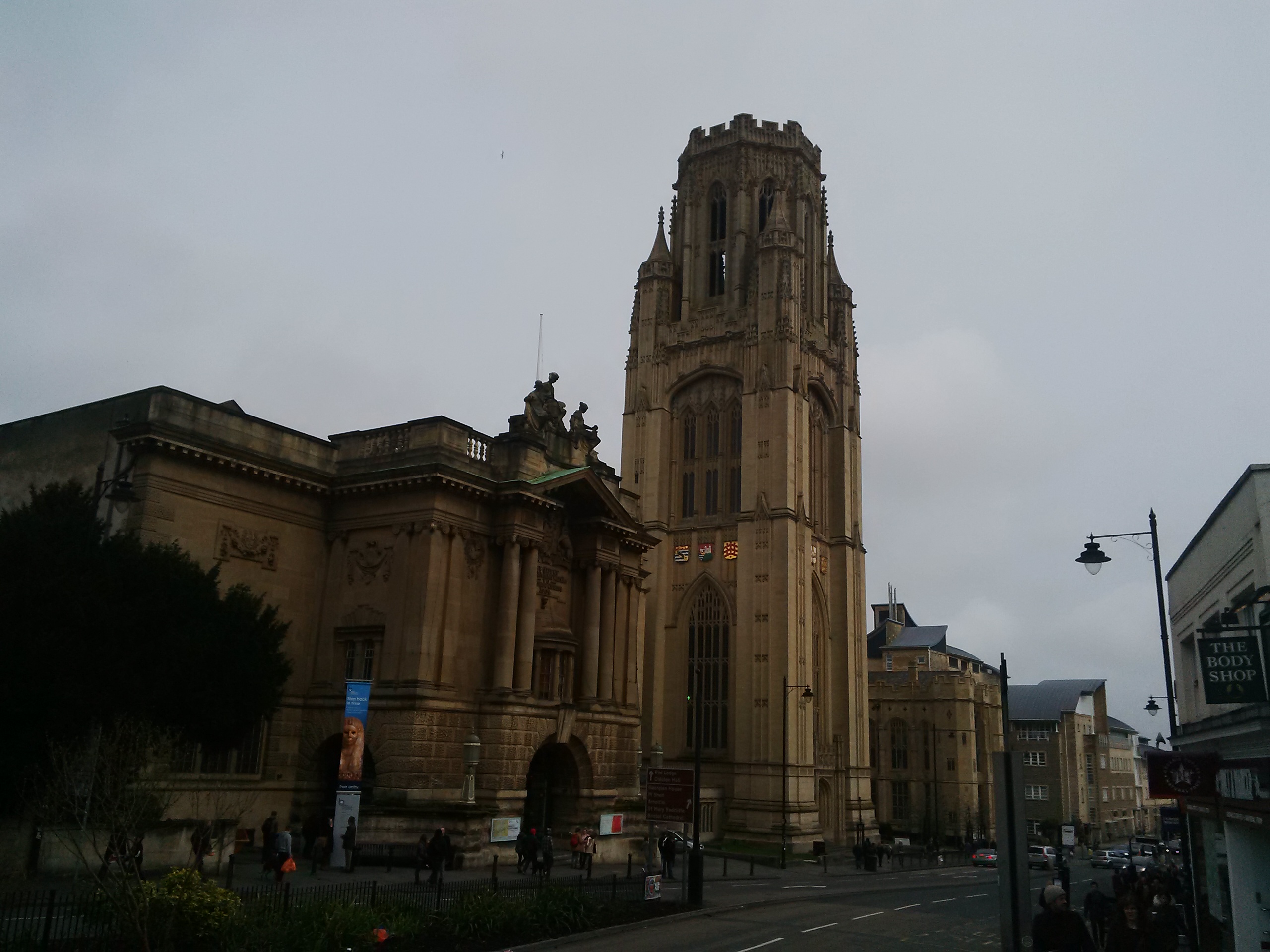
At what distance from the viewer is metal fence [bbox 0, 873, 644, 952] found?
1509 centimetres

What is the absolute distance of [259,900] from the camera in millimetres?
17344

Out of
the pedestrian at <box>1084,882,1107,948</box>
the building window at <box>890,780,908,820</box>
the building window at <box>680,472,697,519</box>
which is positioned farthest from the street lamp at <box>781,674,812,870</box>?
the building window at <box>890,780,908,820</box>

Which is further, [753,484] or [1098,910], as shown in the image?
[753,484]

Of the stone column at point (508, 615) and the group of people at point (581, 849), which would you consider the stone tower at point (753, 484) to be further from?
the stone column at point (508, 615)

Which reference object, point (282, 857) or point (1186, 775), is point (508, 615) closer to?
point (282, 857)

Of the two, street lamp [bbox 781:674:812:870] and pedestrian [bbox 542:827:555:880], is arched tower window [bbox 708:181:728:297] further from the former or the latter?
pedestrian [bbox 542:827:555:880]

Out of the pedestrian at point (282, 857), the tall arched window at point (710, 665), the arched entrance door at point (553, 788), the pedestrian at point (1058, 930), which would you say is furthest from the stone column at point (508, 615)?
the tall arched window at point (710, 665)

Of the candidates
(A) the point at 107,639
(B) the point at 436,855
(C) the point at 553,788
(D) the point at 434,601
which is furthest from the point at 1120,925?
(C) the point at 553,788

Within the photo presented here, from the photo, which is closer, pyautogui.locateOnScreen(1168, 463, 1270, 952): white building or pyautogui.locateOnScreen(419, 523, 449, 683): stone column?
pyautogui.locateOnScreen(1168, 463, 1270, 952): white building

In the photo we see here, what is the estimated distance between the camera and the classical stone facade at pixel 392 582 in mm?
31375

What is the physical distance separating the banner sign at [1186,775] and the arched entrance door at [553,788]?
70.1ft

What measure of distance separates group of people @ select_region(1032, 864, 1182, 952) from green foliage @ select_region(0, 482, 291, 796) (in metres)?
18.8

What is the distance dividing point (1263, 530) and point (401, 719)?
2422cm

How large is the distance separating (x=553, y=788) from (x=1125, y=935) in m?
26.8
